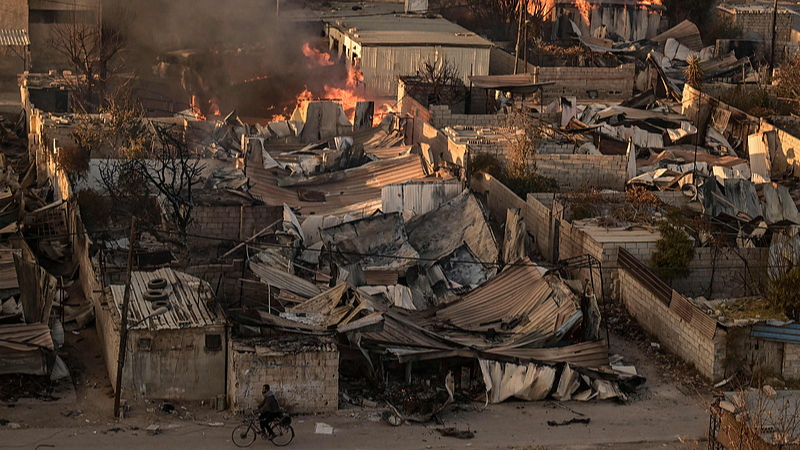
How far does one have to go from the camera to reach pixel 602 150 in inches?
1379

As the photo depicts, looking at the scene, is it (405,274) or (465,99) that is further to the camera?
(465,99)

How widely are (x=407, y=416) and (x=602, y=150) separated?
1484 centimetres

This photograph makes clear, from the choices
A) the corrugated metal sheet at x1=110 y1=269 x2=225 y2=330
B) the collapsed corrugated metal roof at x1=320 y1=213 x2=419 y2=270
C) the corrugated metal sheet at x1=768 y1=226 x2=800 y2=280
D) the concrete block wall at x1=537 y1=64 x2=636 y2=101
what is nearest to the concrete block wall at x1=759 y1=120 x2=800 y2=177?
the corrugated metal sheet at x1=768 y1=226 x2=800 y2=280

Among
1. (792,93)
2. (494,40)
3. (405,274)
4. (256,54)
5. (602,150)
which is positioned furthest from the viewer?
(494,40)

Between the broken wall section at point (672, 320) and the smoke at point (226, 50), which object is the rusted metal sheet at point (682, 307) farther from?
the smoke at point (226, 50)

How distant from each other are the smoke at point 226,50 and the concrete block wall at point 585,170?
15.4 meters

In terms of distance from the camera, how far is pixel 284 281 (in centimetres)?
2508

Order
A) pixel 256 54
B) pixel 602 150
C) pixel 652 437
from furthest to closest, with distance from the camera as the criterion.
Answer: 1. pixel 256 54
2. pixel 602 150
3. pixel 652 437

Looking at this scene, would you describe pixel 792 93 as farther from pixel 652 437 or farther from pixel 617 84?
pixel 652 437

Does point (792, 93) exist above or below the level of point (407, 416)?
above

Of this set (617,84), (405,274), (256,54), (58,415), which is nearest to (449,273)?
(405,274)

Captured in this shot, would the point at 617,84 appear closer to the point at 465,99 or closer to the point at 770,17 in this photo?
the point at 465,99

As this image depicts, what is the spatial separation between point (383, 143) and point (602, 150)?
16.6 ft

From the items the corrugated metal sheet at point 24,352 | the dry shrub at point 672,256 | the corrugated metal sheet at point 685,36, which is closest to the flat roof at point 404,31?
the corrugated metal sheet at point 685,36
